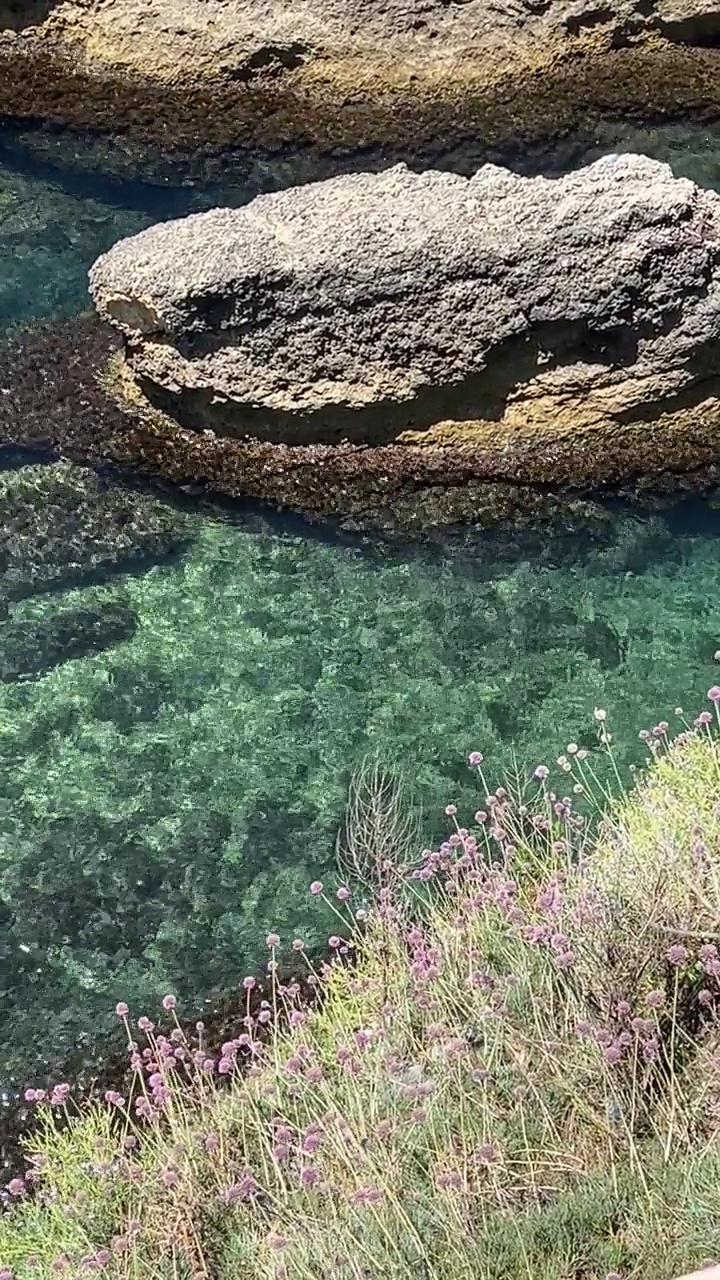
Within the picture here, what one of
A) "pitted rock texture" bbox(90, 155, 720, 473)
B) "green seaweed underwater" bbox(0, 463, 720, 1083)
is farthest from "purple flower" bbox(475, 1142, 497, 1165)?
"pitted rock texture" bbox(90, 155, 720, 473)

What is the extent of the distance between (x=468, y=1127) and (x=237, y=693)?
2830mm

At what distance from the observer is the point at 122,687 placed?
5.81 m

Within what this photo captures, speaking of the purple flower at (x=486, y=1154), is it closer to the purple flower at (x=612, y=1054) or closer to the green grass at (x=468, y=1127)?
the green grass at (x=468, y=1127)

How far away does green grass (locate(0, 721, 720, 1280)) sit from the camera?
2.92 m

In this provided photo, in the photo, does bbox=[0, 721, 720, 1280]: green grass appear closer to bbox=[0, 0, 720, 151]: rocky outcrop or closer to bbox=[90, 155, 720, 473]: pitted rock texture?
bbox=[90, 155, 720, 473]: pitted rock texture

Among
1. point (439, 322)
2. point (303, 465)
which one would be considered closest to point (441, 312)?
point (439, 322)

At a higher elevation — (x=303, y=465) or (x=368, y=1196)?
(x=303, y=465)

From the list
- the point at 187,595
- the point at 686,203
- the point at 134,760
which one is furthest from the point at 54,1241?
the point at 686,203

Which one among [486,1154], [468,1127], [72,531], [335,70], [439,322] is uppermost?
[335,70]

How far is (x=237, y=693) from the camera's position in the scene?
5.80 m

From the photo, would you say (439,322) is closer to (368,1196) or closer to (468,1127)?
(468,1127)

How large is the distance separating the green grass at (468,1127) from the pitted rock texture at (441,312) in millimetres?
3569

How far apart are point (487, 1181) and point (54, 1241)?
1.20 metres

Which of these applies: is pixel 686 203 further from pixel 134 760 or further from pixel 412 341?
pixel 134 760
